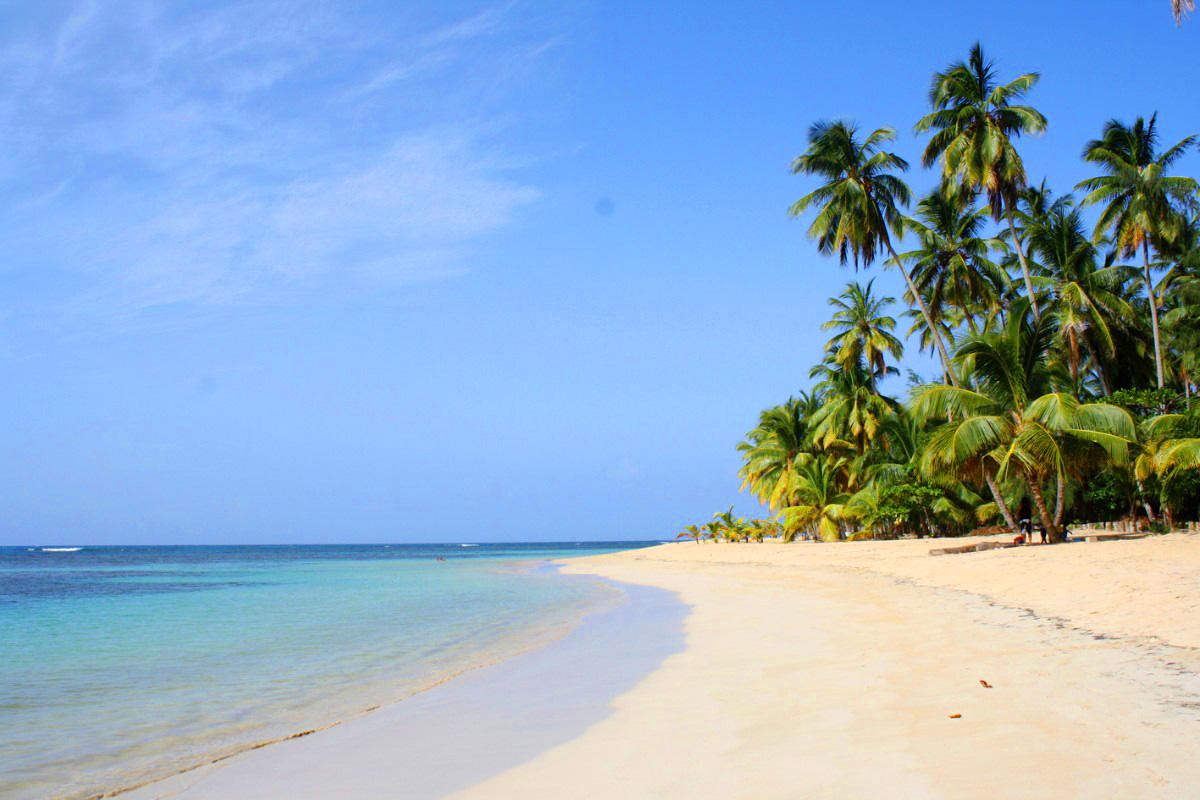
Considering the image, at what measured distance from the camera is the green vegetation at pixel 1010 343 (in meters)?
19.6

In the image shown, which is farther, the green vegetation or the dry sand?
the green vegetation

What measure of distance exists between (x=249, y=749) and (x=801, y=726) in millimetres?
4270

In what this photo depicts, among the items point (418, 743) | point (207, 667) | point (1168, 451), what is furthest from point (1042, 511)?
point (207, 667)

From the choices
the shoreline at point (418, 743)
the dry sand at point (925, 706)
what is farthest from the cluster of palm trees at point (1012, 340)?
the shoreline at point (418, 743)

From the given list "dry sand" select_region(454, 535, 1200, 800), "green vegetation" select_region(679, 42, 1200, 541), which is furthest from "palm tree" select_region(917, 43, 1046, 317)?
"dry sand" select_region(454, 535, 1200, 800)

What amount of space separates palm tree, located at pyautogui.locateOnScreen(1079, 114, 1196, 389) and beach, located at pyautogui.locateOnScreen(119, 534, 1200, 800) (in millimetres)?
19741

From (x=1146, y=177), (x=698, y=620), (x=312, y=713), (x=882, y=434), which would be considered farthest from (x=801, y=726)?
(x=882, y=434)

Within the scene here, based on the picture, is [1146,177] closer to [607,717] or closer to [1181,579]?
[1181,579]

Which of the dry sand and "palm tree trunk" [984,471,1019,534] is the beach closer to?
the dry sand

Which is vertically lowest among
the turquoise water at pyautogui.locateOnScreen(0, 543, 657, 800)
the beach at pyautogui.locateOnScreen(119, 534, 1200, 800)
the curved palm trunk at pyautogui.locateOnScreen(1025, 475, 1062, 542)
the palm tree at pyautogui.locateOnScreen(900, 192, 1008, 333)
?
the turquoise water at pyautogui.locateOnScreen(0, 543, 657, 800)

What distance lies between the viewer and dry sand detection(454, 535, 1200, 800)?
413cm

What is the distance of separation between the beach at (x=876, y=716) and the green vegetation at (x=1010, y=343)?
28.5 feet

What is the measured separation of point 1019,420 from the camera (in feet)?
65.2

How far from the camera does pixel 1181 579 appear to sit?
34.3 feet
